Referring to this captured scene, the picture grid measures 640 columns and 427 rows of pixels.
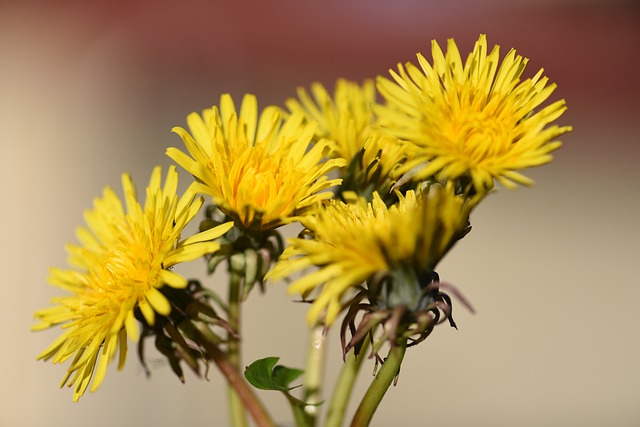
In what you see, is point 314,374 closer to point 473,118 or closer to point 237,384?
point 237,384

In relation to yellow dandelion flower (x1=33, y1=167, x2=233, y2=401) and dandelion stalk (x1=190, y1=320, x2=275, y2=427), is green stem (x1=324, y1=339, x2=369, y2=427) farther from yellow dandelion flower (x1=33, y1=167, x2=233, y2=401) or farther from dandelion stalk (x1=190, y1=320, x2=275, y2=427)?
yellow dandelion flower (x1=33, y1=167, x2=233, y2=401)

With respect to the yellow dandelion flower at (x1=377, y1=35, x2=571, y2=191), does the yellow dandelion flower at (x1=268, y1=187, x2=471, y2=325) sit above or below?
below

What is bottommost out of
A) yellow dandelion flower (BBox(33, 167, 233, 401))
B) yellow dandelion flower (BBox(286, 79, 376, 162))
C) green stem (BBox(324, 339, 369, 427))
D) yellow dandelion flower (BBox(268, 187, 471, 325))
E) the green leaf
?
green stem (BBox(324, 339, 369, 427))

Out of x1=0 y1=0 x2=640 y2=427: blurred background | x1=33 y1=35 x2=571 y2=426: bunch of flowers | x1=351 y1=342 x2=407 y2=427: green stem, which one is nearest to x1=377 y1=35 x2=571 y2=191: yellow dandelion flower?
x1=33 y1=35 x2=571 y2=426: bunch of flowers

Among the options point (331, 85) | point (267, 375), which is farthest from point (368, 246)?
point (331, 85)

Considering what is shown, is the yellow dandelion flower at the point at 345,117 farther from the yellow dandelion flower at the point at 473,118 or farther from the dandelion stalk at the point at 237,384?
the dandelion stalk at the point at 237,384

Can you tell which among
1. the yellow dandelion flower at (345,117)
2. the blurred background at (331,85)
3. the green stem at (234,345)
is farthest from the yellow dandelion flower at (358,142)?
the blurred background at (331,85)
